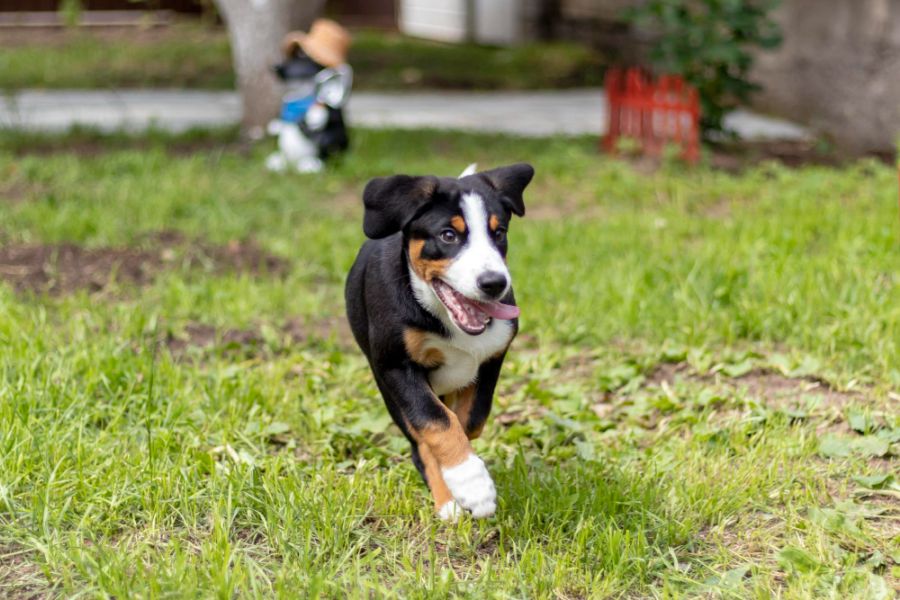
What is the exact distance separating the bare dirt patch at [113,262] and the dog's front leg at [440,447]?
2.81m

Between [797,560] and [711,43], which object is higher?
[711,43]

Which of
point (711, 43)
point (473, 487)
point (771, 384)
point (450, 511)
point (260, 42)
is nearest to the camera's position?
point (473, 487)

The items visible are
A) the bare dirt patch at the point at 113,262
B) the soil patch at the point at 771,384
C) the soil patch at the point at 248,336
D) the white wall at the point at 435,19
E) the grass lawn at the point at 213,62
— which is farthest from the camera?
the white wall at the point at 435,19

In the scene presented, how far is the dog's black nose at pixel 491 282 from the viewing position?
2.83 m

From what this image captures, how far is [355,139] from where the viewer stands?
939cm

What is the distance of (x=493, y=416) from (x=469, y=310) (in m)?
1.35

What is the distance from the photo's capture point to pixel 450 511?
127 inches

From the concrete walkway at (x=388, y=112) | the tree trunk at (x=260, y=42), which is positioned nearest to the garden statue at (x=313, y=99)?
the tree trunk at (x=260, y=42)

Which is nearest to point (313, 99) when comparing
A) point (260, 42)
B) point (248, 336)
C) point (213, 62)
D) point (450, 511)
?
point (260, 42)

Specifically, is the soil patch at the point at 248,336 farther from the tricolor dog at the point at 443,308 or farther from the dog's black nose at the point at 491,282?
the dog's black nose at the point at 491,282

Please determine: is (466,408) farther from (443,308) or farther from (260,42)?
(260,42)

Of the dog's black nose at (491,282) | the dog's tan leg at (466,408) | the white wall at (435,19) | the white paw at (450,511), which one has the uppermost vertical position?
the dog's black nose at (491,282)

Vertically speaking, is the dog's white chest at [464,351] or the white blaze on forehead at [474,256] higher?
the white blaze on forehead at [474,256]

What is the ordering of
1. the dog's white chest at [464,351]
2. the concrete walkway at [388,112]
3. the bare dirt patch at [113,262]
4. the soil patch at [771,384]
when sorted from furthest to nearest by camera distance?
1. the concrete walkway at [388,112]
2. the bare dirt patch at [113,262]
3. the soil patch at [771,384]
4. the dog's white chest at [464,351]
